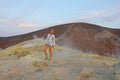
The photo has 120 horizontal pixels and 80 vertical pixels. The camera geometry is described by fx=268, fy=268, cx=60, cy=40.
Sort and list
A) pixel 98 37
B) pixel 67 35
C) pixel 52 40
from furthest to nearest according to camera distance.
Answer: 1. pixel 98 37
2. pixel 67 35
3. pixel 52 40

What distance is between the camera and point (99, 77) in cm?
1428

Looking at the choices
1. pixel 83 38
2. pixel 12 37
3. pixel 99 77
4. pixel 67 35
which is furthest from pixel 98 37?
pixel 99 77

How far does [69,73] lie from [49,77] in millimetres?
1251

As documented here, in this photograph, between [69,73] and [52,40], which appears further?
[52,40]

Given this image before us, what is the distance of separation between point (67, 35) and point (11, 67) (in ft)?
87.9

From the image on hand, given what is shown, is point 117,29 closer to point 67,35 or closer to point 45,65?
point 67,35

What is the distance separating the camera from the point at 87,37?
48125 millimetres

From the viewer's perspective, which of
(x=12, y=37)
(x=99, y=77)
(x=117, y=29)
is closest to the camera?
(x=99, y=77)

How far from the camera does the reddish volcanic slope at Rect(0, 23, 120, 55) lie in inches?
1785

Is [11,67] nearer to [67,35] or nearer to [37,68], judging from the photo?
[37,68]

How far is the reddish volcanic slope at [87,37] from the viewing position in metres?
45.3

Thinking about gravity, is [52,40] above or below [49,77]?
above

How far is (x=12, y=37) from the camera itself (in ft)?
194

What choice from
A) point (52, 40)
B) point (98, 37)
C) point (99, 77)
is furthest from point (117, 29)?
point (99, 77)
